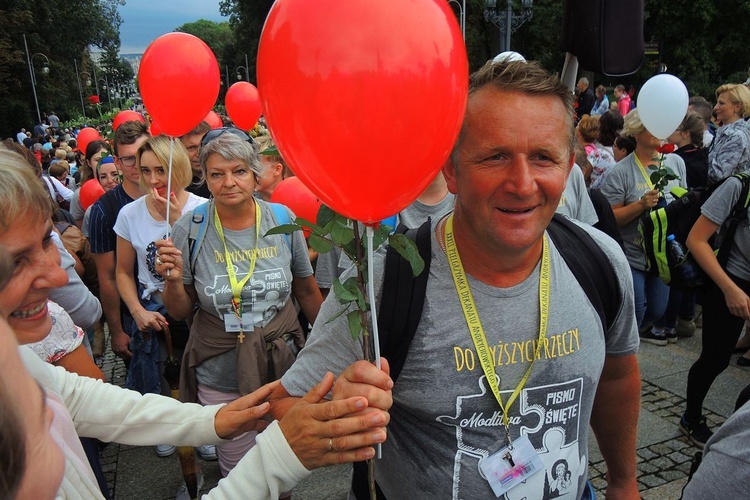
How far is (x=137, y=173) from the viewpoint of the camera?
4.04m

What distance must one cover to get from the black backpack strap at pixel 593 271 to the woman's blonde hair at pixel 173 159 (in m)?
2.68

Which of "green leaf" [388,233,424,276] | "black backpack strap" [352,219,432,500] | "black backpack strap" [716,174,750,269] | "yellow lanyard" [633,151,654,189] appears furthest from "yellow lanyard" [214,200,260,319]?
"yellow lanyard" [633,151,654,189]

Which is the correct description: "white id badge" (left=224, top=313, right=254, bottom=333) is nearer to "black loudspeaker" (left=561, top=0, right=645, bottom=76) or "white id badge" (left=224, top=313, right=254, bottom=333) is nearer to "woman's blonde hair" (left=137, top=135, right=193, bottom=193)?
"woman's blonde hair" (left=137, top=135, right=193, bottom=193)

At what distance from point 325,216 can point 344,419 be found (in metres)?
0.49

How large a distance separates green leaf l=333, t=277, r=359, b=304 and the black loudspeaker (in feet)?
5.82

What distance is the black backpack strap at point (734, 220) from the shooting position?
10.6 feet

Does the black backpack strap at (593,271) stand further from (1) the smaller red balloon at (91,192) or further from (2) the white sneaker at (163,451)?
(1) the smaller red balloon at (91,192)

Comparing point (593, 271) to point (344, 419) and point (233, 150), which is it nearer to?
point (344, 419)

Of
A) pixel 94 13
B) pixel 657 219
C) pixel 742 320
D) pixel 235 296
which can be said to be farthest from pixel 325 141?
pixel 94 13

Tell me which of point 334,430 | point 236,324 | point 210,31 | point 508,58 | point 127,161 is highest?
point 210,31

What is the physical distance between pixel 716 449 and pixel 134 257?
334cm

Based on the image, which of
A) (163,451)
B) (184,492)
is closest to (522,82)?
(184,492)

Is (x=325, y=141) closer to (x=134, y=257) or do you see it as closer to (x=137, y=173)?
(x=134, y=257)

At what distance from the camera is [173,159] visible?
11.9 ft
